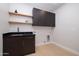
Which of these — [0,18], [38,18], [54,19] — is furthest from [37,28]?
[0,18]

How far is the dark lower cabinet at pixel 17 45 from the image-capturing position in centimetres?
171

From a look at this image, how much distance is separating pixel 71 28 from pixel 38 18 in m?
1.35

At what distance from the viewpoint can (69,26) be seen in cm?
253

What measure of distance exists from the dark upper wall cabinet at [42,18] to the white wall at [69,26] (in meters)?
0.31

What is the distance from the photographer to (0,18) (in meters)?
1.68

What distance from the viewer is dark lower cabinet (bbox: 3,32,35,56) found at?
1.71m

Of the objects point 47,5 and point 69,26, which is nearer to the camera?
point 69,26

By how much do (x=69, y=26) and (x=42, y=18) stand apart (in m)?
1.17

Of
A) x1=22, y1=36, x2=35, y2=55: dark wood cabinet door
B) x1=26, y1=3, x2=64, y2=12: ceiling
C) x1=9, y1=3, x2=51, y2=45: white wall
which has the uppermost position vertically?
x1=26, y1=3, x2=64, y2=12: ceiling

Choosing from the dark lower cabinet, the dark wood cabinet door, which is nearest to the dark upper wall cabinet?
the dark wood cabinet door

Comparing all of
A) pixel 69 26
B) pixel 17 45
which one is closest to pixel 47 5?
pixel 69 26

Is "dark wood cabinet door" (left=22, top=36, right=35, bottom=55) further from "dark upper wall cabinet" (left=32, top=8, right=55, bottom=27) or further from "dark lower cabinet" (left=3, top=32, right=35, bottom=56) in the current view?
"dark upper wall cabinet" (left=32, top=8, right=55, bottom=27)

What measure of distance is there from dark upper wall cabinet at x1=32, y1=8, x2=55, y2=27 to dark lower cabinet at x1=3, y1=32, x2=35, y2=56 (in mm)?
949

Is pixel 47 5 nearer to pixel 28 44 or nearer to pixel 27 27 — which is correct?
pixel 27 27
